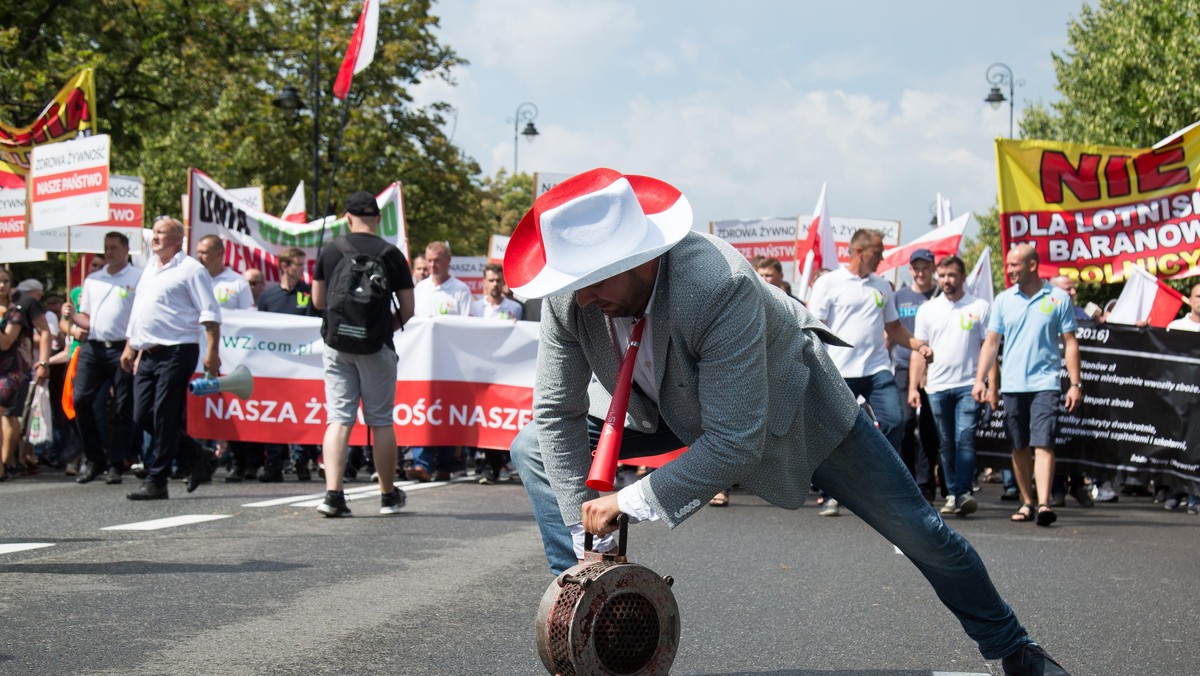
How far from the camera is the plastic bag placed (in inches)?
516

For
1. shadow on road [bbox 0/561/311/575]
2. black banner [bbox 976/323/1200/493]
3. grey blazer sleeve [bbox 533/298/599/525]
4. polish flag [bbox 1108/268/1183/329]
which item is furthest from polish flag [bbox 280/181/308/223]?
grey blazer sleeve [bbox 533/298/599/525]

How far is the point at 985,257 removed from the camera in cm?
1808

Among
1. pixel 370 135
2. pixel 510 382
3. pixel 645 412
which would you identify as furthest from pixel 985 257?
pixel 370 135

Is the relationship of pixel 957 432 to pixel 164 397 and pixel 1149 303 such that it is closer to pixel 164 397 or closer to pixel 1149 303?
pixel 1149 303

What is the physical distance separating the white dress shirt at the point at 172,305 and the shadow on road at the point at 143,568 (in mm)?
3902

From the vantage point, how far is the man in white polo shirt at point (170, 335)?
408 inches

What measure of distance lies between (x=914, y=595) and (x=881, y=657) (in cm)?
154

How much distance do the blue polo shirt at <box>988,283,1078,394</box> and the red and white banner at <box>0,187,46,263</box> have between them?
1180 centimetres

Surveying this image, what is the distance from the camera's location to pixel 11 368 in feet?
41.3

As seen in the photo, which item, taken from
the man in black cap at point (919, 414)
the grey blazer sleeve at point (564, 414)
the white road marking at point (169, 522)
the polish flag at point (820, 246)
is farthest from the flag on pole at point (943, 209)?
the grey blazer sleeve at point (564, 414)

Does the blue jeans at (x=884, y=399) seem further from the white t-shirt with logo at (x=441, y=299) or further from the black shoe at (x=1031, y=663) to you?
the black shoe at (x=1031, y=663)

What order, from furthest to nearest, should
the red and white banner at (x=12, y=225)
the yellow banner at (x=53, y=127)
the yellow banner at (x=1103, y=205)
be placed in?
1. the yellow banner at (x=53, y=127)
2. the red and white banner at (x=12, y=225)
3. the yellow banner at (x=1103, y=205)

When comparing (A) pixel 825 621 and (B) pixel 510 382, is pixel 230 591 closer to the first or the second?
(A) pixel 825 621

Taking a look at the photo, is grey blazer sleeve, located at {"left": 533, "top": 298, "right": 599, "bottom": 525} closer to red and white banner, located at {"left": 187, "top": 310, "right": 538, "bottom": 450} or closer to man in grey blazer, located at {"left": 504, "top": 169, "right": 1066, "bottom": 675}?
man in grey blazer, located at {"left": 504, "top": 169, "right": 1066, "bottom": 675}
